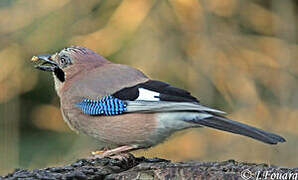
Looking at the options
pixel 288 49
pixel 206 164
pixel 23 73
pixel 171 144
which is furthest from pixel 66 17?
pixel 206 164

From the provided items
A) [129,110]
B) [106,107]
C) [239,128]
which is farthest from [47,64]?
[239,128]

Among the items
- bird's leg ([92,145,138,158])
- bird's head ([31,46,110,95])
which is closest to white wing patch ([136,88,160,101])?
bird's leg ([92,145,138,158])

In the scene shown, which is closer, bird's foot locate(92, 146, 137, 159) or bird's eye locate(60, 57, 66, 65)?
bird's foot locate(92, 146, 137, 159)

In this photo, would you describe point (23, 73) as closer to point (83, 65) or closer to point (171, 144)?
point (171, 144)

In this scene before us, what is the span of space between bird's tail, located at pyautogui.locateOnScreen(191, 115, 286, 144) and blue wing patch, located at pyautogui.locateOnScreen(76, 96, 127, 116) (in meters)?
0.52

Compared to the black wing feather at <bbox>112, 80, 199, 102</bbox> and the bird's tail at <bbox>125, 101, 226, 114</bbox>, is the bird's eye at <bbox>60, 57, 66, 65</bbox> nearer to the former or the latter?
the black wing feather at <bbox>112, 80, 199, 102</bbox>

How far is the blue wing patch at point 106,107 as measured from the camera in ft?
12.9

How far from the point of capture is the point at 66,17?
21.3ft

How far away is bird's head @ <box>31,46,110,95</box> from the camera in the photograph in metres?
4.50

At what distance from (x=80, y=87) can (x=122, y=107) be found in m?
0.44

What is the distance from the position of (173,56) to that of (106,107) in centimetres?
246

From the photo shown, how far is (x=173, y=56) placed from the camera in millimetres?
6316

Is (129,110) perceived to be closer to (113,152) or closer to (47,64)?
(113,152)

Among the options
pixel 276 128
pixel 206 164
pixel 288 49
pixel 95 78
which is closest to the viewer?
pixel 206 164
